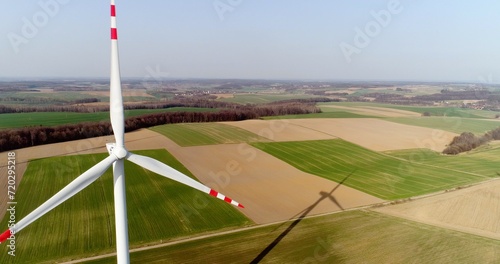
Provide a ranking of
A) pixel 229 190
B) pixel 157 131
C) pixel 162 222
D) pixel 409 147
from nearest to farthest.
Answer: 1. pixel 162 222
2. pixel 229 190
3. pixel 409 147
4. pixel 157 131

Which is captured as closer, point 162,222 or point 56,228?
point 56,228

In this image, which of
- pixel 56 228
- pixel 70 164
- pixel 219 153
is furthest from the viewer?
pixel 219 153

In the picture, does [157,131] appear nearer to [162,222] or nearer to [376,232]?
[162,222]

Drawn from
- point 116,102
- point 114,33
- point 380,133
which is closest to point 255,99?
point 380,133

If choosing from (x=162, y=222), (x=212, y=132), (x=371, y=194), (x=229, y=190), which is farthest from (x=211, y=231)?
(x=212, y=132)

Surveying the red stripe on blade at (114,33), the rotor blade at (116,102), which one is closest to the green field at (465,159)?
the rotor blade at (116,102)

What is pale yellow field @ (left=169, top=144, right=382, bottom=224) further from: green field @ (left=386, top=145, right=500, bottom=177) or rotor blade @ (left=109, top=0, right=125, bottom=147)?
green field @ (left=386, top=145, right=500, bottom=177)

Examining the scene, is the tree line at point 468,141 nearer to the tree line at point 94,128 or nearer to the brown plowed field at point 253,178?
the brown plowed field at point 253,178

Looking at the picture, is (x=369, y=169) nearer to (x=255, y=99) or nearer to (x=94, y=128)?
(x=94, y=128)

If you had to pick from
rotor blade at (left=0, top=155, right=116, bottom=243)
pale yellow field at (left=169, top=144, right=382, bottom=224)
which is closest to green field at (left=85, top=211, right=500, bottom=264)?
pale yellow field at (left=169, top=144, right=382, bottom=224)
